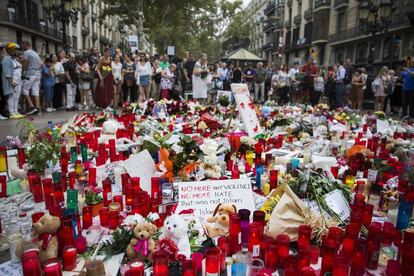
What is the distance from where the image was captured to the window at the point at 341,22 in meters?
25.7

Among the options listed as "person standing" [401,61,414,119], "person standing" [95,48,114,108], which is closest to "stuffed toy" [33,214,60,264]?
"person standing" [95,48,114,108]

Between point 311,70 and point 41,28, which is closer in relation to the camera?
point 311,70

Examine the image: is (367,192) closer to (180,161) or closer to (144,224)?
(180,161)

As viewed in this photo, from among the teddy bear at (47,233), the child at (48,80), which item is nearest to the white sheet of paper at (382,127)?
the teddy bear at (47,233)

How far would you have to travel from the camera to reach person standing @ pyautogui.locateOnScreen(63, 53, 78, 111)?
912 centimetres

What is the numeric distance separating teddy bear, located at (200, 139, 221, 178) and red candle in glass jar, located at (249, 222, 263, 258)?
46.3 inches

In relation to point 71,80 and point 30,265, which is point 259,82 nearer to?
point 71,80

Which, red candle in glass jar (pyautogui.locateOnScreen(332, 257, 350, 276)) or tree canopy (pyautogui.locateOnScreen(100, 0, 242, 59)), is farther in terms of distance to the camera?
tree canopy (pyautogui.locateOnScreen(100, 0, 242, 59))

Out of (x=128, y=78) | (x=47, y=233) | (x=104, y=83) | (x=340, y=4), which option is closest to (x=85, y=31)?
(x=340, y=4)

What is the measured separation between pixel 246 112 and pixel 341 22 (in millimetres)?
24687

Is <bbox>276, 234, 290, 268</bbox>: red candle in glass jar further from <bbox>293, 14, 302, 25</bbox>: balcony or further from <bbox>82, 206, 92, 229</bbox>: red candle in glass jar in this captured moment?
<bbox>293, 14, 302, 25</bbox>: balcony

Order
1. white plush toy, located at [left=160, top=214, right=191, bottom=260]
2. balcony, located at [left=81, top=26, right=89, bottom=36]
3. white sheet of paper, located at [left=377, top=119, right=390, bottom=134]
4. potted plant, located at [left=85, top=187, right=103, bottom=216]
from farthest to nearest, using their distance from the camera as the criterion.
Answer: balcony, located at [left=81, top=26, right=89, bottom=36] < white sheet of paper, located at [left=377, top=119, right=390, bottom=134] < potted plant, located at [left=85, top=187, right=103, bottom=216] < white plush toy, located at [left=160, top=214, right=191, bottom=260]

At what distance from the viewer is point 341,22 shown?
26.2m

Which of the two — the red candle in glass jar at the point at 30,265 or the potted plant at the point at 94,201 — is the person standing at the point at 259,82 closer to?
the potted plant at the point at 94,201
